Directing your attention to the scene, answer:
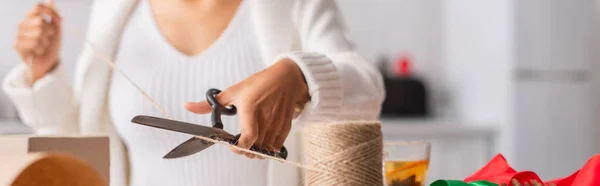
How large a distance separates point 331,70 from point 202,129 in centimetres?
15

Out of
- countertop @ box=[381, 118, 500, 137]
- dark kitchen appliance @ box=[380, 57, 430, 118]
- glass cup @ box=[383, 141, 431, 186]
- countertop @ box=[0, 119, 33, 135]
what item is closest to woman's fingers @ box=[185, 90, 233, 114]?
glass cup @ box=[383, 141, 431, 186]

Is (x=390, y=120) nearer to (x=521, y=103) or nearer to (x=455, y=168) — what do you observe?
(x=455, y=168)

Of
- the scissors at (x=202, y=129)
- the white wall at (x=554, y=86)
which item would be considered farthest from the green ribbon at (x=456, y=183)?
the white wall at (x=554, y=86)

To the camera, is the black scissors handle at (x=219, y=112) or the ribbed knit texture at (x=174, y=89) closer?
the black scissors handle at (x=219, y=112)

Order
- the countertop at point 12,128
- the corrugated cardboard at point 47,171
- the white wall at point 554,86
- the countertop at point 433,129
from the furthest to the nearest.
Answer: the white wall at point 554,86, the countertop at point 433,129, the countertop at point 12,128, the corrugated cardboard at point 47,171

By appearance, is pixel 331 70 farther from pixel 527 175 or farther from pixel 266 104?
pixel 527 175

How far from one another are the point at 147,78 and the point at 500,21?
1.57 meters

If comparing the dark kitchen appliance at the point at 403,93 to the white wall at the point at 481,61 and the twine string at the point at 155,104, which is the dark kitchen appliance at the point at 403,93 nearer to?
the white wall at the point at 481,61

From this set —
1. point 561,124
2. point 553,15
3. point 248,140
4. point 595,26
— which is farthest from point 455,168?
point 248,140

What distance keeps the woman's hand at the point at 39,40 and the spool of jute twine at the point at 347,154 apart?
34 cm

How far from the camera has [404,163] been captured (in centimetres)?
68

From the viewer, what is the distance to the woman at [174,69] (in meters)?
0.69

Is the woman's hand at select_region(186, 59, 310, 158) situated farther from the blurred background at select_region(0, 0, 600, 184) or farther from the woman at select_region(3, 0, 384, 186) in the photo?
the blurred background at select_region(0, 0, 600, 184)

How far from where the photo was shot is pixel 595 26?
220 cm
